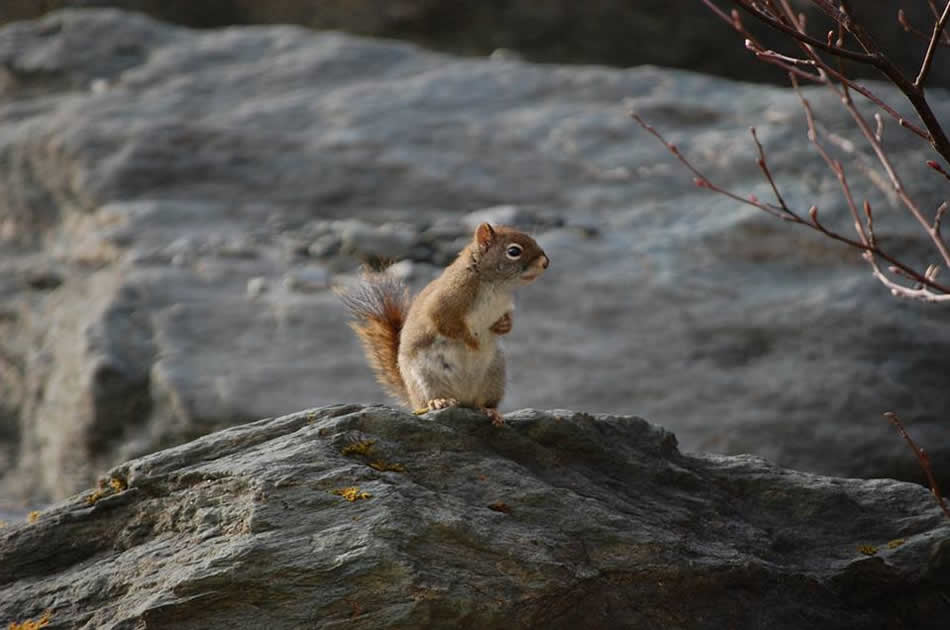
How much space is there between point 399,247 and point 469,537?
3.92 m

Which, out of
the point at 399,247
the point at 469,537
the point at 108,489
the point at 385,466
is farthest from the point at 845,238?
the point at 399,247

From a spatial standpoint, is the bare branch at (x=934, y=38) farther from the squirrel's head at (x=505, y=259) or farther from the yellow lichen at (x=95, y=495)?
the yellow lichen at (x=95, y=495)

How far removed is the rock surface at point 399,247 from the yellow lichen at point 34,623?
2.79 metres

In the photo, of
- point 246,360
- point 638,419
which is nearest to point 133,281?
point 246,360

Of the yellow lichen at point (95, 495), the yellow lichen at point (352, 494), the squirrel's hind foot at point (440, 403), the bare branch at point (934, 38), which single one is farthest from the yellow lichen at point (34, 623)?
the bare branch at point (934, 38)

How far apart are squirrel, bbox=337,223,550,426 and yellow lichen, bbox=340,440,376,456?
0.54 m

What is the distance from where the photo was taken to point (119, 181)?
7.55 metres

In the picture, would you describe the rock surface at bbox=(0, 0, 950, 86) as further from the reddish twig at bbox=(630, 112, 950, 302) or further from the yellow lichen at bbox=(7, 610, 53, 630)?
the yellow lichen at bbox=(7, 610, 53, 630)

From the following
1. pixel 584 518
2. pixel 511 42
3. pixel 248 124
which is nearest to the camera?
pixel 584 518

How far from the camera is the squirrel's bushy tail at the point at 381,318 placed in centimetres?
432

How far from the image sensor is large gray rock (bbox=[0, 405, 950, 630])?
9.45ft

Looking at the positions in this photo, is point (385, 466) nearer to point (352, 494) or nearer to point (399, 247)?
point (352, 494)

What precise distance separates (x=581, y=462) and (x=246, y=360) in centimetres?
300

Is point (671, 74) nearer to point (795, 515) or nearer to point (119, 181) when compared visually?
point (119, 181)
